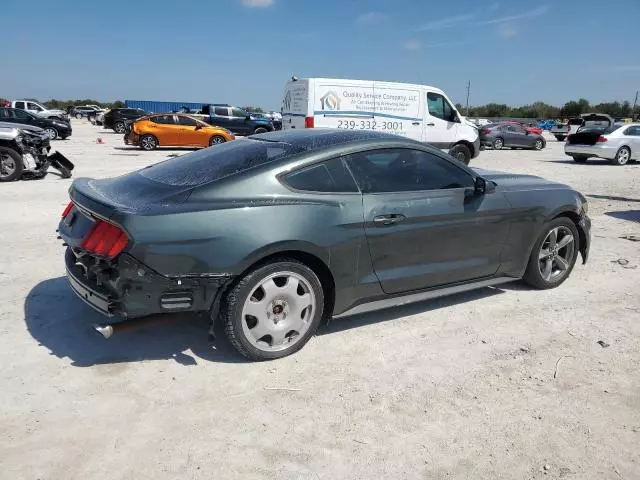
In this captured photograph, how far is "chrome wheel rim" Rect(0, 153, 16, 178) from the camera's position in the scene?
10.6m

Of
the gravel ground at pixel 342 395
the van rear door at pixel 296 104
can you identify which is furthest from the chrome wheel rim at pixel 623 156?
the gravel ground at pixel 342 395

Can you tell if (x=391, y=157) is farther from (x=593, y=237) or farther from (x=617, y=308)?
(x=593, y=237)

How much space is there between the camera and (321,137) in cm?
404

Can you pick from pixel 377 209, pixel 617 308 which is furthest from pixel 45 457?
pixel 617 308

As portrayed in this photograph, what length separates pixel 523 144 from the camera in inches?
991

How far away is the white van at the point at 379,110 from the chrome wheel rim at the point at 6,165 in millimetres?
6765

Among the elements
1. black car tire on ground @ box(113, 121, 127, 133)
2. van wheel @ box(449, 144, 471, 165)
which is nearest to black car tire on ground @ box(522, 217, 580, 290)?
van wheel @ box(449, 144, 471, 165)

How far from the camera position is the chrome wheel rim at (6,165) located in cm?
1059

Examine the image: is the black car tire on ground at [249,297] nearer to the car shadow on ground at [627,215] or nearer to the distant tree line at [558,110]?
the car shadow on ground at [627,215]

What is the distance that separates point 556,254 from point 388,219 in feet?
7.19

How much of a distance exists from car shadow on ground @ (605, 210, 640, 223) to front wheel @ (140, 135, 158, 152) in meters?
15.9

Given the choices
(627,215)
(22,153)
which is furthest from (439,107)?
(22,153)

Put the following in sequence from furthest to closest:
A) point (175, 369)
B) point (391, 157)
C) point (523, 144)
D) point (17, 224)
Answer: point (523, 144) → point (17, 224) → point (391, 157) → point (175, 369)

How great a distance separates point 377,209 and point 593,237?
4829 mm
